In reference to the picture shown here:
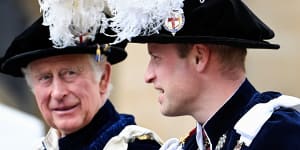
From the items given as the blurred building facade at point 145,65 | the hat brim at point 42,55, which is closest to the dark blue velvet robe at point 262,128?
the hat brim at point 42,55

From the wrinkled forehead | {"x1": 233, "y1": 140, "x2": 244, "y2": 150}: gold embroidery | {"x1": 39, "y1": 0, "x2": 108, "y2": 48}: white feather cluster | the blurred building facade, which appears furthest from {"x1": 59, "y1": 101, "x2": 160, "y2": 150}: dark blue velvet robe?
the blurred building facade

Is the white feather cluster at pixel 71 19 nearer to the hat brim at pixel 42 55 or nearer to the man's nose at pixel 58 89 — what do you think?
the hat brim at pixel 42 55

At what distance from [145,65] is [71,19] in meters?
3.64

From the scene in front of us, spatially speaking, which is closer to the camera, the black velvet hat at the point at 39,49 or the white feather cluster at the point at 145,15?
the white feather cluster at the point at 145,15

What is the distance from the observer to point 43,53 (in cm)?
452

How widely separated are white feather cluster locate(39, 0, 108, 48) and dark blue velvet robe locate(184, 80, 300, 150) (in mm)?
1013

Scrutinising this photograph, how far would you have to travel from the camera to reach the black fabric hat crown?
3.66 meters

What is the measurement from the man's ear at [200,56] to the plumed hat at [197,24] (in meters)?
0.04

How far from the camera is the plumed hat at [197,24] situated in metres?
3.67

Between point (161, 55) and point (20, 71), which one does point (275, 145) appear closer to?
point (161, 55)

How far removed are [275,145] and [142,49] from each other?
469 cm

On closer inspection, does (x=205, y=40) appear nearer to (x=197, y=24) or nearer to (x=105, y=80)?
(x=197, y=24)

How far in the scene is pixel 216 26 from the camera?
12.1 ft

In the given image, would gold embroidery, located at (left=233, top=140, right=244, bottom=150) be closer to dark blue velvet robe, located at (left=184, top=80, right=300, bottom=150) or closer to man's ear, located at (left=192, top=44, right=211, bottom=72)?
dark blue velvet robe, located at (left=184, top=80, right=300, bottom=150)
